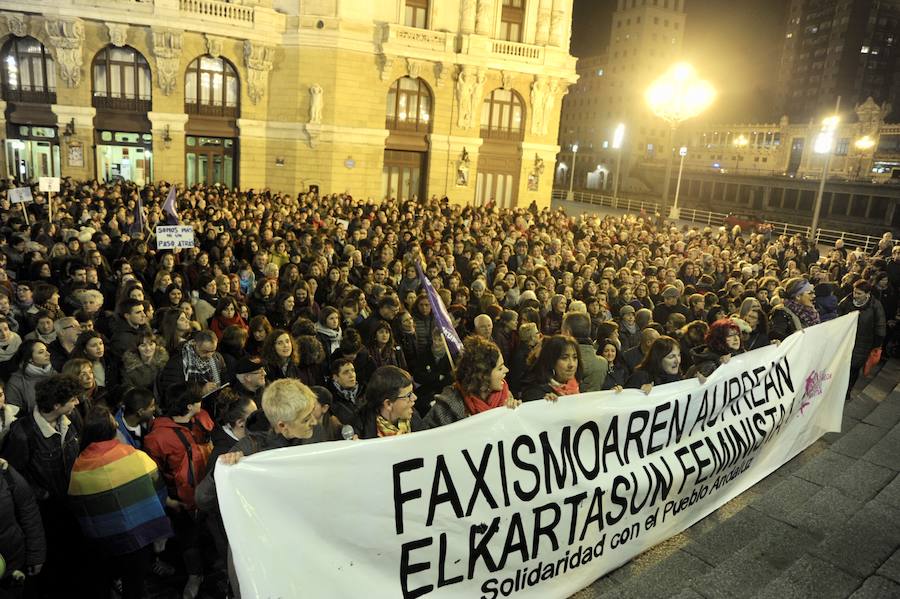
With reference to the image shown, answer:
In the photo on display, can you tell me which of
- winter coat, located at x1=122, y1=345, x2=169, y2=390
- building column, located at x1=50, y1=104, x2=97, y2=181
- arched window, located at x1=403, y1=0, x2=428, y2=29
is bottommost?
winter coat, located at x1=122, y1=345, x2=169, y2=390

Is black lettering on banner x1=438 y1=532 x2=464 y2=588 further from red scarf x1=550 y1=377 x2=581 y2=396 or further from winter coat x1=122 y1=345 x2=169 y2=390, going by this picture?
winter coat x1=122 y1=345 x2=169 y2=390

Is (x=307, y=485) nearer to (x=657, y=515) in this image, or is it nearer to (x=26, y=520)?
(x=26, y=520)

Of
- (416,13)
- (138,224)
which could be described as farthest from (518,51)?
(138,224)

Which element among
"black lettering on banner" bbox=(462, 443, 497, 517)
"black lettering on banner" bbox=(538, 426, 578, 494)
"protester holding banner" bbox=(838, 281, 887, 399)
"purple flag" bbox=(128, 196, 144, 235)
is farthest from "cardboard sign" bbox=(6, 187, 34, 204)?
"protester holding banner" bbox=(838, 281, 887, 399)

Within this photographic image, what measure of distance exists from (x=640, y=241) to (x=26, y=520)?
18.4 m

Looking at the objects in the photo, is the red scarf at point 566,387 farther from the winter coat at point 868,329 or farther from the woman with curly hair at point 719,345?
the winter coat at point 868,329

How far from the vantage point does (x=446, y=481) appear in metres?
4.05

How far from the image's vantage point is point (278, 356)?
630 cm

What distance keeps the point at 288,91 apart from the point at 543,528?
30.7 m

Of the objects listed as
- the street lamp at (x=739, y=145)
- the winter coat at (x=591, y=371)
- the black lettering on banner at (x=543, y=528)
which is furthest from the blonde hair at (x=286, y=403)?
the street lamp at (x=739, y=145)

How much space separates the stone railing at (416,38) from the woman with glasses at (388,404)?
30035 mm

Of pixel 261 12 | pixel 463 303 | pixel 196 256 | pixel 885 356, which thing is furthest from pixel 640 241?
pixel 261 12

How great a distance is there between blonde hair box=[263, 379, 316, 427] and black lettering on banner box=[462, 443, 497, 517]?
3.52 feet

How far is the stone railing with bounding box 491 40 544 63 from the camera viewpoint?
3422 cm
